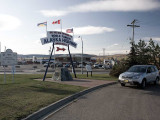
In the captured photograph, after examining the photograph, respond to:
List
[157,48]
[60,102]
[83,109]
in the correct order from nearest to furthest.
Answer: [83,109] → [60,102] → [157,48]

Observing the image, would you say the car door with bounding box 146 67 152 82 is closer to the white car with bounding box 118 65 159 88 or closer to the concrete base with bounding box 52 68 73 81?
the white car with bounding box 118 65 159 88

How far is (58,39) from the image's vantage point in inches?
717

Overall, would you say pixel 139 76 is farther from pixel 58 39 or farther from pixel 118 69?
pixel 58 39

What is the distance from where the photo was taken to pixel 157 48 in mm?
25625

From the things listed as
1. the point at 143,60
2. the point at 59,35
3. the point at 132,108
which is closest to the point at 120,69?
the point at 143,60

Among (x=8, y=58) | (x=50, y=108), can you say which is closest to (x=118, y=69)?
(x=8, y=58)

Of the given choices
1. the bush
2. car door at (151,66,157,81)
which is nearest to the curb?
car door at (151,66,157,81)

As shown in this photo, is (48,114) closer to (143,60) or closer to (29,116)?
(29,116)

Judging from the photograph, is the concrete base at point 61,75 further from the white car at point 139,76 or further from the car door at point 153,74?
the car door at point 153,74

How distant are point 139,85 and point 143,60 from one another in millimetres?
11183

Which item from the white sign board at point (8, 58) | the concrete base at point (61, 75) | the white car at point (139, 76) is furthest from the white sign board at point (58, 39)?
the white car at point (139, 76)

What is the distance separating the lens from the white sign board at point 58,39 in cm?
1721

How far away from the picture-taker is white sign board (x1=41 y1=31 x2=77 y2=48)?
1721cm

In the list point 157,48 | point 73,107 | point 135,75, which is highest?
point 157,48
